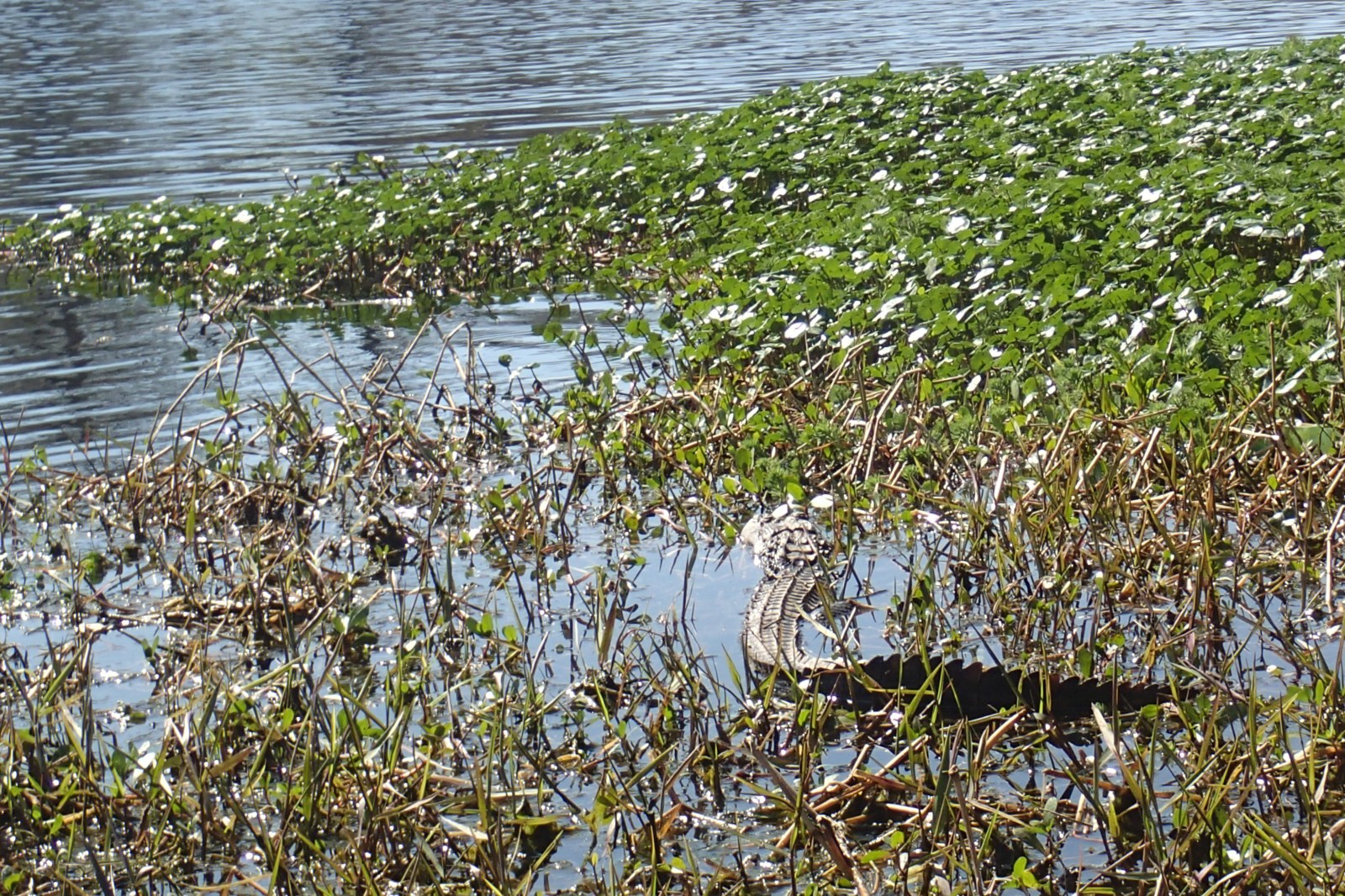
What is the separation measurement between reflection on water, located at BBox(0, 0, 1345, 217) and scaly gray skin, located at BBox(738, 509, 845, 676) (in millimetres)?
11571

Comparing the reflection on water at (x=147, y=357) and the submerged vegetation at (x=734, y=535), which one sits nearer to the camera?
the submerged vegetation at (x=734, y=535)

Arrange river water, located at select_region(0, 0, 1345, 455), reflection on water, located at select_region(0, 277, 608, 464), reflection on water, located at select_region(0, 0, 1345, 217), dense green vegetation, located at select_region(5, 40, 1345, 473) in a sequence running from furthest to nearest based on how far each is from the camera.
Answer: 1. reflection on water, located at select_region(0, 0, 1345, 217)
2. river water, located at select_region(0, 0, 1345, 455)
3. reflection on water, located at select_region(0, 277, 608, 464)
4. dense green vegetation, located at select_region(5, 40, 1345, 473)

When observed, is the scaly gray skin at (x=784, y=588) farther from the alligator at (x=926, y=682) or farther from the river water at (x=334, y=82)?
the river water at (x=334, y=82)

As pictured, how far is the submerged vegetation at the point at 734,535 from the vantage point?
3812 millimetres

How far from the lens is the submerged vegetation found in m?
3.81

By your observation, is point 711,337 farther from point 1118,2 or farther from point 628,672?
point 1118,2

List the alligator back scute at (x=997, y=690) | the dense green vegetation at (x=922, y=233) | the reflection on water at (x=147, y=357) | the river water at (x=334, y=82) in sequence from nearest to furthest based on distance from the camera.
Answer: the alligator back scute at (x=997, y=690) < the dense green vegetation at (x=922, y=233) < the reflection on water at (x=147, y=357) < the river water at (x=334, y=82)

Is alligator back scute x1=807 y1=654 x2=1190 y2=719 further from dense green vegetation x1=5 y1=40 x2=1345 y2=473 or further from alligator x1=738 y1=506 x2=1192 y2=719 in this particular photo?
dense green vegetation x1=5 y1=40 x2=1345 y2=473

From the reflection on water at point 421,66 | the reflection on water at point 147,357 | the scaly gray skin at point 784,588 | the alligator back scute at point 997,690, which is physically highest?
the alligator back scute at point 997,690

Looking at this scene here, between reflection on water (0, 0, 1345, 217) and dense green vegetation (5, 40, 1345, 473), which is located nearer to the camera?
dense green vegetation (5, 40, 1345, 473)

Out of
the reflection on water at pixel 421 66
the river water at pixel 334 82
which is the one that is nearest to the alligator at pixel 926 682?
the river water at pixel 334 82

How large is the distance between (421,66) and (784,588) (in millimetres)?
25657

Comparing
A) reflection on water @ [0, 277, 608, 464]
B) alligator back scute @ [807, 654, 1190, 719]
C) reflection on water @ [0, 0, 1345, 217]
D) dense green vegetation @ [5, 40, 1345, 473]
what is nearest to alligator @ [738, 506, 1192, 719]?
alligator back scute @ [807, 654, 1190, 719]

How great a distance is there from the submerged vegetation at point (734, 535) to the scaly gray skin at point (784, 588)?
16 cm
